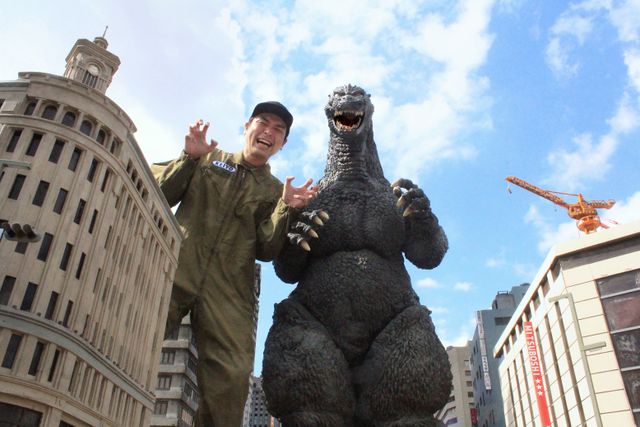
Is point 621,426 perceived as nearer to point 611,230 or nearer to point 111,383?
point 611,230

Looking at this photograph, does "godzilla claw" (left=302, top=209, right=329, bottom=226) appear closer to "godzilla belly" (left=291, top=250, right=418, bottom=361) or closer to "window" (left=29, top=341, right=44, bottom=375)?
"godzilla belly" (left=291, top=250, right=418, bottom=361)

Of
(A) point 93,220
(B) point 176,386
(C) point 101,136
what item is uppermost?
(C) point 101,136

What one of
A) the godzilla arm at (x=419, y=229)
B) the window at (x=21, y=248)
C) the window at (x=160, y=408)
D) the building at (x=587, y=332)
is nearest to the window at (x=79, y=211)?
the window at (x=21, y=248)

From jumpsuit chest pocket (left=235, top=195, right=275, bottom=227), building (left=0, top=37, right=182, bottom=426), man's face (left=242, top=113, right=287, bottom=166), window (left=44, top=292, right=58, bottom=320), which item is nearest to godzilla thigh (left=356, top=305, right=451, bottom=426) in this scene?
jumpsuit chest pocket (left=235, top=195, right=275, bottom=227)

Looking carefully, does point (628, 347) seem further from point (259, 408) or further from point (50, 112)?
point (50, 112)

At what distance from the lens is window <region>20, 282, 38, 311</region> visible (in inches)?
780

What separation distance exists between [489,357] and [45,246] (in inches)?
1508

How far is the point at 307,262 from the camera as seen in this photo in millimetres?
3422

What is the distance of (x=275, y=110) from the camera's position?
3.52 meters

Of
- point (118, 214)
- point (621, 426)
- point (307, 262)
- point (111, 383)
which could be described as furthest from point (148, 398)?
point (307, 262)

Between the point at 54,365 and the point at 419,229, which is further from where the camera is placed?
the point at 54,365

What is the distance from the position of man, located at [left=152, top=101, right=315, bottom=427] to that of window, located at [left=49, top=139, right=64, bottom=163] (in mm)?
22145

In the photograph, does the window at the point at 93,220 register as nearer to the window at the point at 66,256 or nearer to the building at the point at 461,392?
the window at the point at 66,256

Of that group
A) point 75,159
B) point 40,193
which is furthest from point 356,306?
point 75,159
